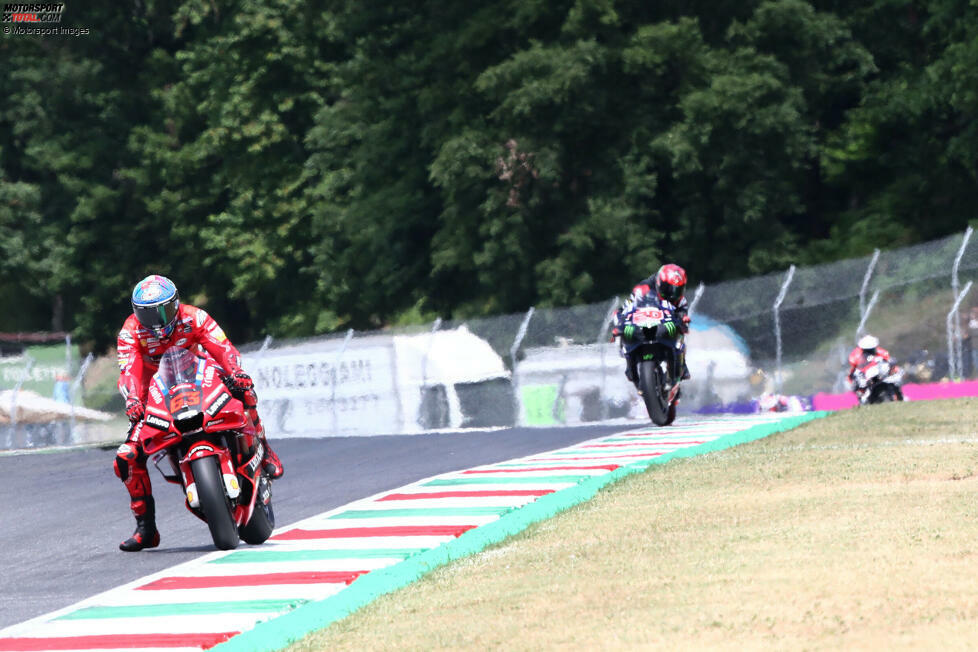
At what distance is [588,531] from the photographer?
1031 centimetres

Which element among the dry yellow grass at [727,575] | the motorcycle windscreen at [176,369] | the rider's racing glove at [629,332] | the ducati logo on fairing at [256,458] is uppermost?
the rider's racing glove at [629,332]

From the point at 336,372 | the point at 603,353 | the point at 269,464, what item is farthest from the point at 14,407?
the point at 269,464

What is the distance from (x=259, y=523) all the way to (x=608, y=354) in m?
15.4

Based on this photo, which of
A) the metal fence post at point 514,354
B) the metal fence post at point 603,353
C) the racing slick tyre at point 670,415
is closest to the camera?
the racing slick tyre at point 670,415

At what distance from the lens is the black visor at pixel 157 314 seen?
420 inches

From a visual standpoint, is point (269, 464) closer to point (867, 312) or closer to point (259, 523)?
point (259, 523)

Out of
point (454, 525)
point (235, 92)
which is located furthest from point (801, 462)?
point (235, 92)

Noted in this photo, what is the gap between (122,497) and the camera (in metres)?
16.3

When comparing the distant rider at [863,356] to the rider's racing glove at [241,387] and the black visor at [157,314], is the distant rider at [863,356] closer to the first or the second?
the rider's racing glove at [241,387]

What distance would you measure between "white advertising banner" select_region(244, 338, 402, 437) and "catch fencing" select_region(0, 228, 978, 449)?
0.02 meters

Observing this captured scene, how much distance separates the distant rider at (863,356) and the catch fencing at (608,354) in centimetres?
204

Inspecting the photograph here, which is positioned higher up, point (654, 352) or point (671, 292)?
point (671, 292)

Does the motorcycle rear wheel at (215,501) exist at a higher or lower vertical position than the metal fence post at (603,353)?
lower

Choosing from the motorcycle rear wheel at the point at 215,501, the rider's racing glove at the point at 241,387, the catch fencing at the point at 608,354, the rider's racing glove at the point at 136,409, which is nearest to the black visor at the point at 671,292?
the catch fencing at the point at 608,354
